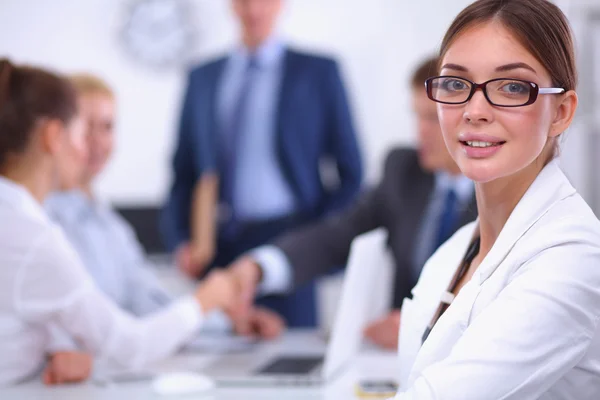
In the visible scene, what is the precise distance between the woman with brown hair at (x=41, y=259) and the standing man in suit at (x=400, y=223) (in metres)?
0.51

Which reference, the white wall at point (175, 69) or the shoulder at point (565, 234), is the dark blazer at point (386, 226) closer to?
the shoulder at point (565, 234)

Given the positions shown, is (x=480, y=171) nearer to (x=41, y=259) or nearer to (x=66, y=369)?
(x=41, y=259)

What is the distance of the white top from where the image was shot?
5.32 feet

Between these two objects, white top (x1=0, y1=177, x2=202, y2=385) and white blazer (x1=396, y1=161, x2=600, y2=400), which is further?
white top (x1=0, y1=177, x2=202, y2=385)

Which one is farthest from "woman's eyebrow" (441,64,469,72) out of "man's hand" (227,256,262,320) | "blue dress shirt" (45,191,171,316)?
"blue dress shirt" (45,191,171,316)

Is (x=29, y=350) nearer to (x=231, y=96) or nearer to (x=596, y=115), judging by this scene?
(x=231, y=96)

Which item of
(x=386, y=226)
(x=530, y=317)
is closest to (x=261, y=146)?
(x=386, y=226)

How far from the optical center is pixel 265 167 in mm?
3062

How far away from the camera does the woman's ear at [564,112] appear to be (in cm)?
107

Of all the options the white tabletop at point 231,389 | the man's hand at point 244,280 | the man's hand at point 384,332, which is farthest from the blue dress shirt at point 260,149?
the white tabletop at point 231,389

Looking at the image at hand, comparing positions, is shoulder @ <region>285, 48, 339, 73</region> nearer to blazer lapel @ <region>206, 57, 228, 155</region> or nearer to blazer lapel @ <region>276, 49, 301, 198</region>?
blazer lapel @ <region>276, 49, 301, 198</region>

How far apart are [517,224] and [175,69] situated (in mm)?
3942

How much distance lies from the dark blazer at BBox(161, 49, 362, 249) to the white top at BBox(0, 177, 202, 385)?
1.32 m

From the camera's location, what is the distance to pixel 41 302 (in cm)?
165
